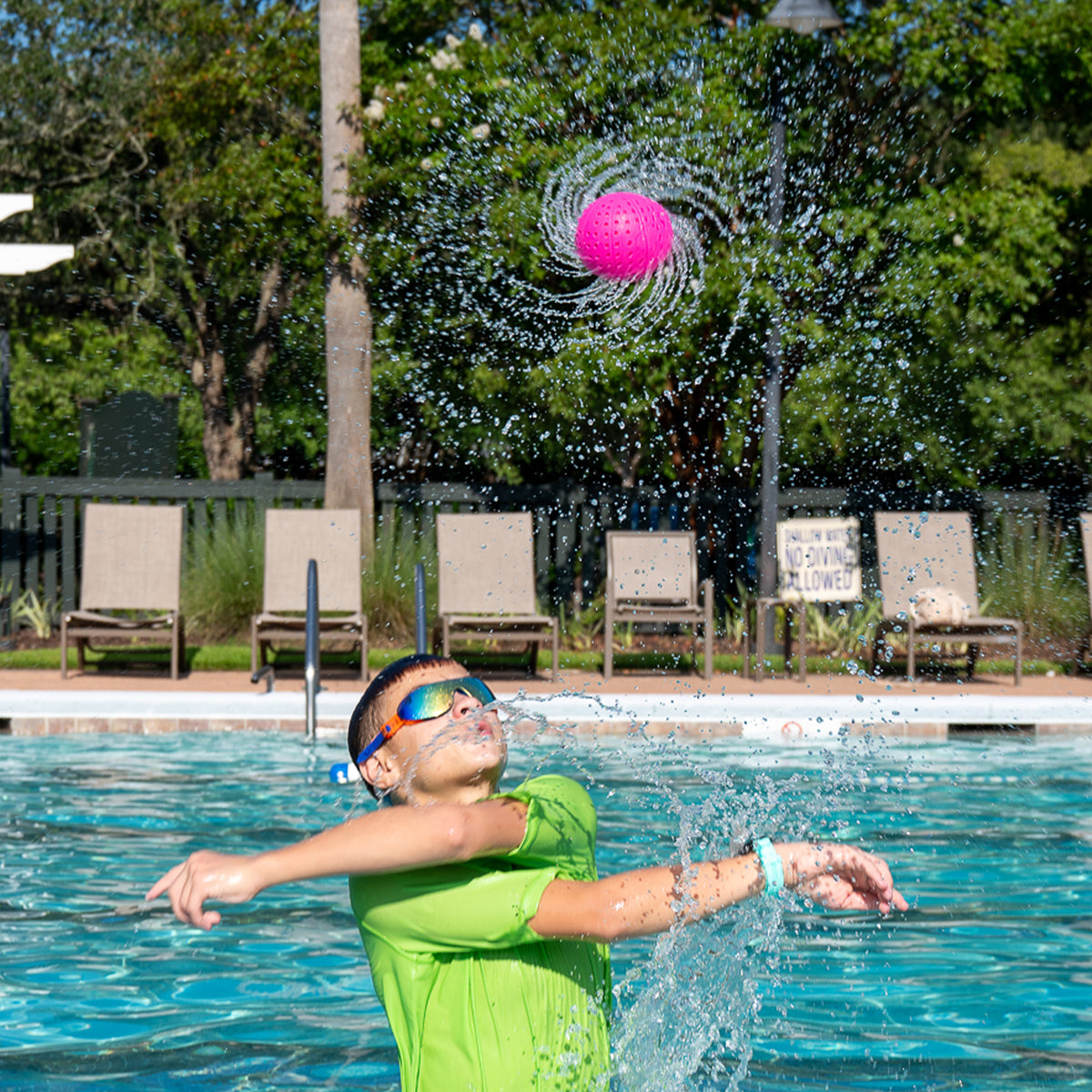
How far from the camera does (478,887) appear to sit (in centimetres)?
193

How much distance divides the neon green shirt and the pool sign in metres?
10.2

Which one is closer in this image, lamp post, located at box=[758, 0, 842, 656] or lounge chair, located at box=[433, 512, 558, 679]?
lounge chair, located at box=[433, 512, 558, 679]

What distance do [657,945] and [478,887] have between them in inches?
24.9

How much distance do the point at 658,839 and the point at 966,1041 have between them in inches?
96.8

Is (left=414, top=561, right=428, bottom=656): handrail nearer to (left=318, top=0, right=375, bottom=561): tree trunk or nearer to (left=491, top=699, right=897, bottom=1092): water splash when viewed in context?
(left=491, top=699, right=897, bottom=1092): water splash

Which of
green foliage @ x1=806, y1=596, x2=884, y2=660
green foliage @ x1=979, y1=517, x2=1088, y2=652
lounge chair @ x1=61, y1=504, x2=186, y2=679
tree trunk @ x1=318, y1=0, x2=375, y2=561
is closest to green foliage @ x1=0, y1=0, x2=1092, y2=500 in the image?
tree trunk @ x1=318, y1=0, x2=375, y2=561

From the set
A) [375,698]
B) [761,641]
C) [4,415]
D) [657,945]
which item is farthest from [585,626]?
[375,698]

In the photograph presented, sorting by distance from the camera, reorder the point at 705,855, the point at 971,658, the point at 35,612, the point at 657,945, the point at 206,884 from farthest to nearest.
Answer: the point at 35,612, the point at 971,658, the point at 705,855, the point at 657,945, the point at 206,884

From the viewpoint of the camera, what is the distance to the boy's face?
6.43 ft

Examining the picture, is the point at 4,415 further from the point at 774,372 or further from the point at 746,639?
the point at 746,639

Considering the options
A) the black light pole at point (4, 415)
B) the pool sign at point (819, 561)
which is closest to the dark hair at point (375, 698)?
the pool sign at point (819, 561)

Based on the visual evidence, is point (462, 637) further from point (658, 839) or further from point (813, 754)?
point (658, 839)

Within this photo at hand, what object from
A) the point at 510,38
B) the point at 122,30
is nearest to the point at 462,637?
the point at 510,38

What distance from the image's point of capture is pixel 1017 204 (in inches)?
533
